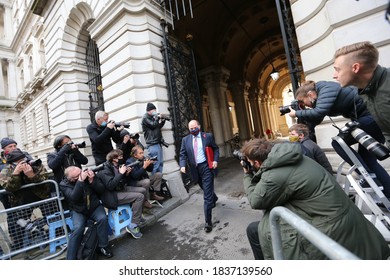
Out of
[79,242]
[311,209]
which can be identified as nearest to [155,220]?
[79,242]

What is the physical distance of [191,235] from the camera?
3299 millimetres

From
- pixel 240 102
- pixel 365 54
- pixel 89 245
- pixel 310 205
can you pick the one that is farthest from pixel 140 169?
pixel 240 102

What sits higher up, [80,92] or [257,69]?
[257,69]

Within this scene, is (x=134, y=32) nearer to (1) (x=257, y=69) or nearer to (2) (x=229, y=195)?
(2) (x=229, y=195)

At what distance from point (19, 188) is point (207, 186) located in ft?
9.92

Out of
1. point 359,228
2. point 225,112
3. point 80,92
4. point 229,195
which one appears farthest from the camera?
point 225,112

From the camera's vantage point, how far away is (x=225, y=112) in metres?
11.6

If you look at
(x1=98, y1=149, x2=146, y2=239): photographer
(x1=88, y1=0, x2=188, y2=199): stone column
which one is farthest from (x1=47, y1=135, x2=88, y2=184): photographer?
(x1=88, y1=0, x2=188, y2=199): stone column

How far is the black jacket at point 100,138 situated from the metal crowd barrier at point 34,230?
1150mm

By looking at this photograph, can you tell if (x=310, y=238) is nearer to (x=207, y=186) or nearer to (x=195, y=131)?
(x=207, y=186)

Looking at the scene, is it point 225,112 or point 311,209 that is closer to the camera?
point 311,209

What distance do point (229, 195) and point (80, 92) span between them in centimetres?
832

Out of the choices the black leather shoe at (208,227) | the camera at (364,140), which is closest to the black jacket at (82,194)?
the black leather shoe at (208,227)

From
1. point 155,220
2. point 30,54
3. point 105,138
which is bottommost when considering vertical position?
point 155,220
